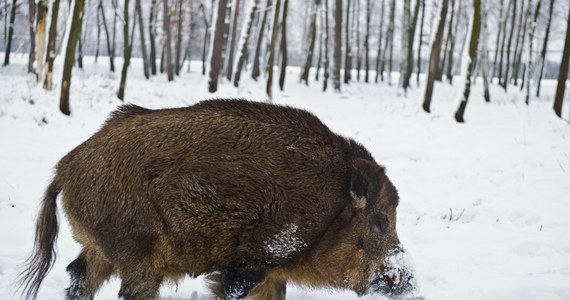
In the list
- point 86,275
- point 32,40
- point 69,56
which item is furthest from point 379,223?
point 32,40

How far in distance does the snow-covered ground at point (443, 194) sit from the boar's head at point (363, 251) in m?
0.47

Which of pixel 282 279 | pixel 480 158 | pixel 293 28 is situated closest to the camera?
pixel 282 279

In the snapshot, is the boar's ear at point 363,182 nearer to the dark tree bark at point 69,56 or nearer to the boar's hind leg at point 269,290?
the boar's hind leg at point 269,290

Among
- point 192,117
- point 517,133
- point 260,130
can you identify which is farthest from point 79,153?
point 517,133

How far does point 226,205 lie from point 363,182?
0.79m

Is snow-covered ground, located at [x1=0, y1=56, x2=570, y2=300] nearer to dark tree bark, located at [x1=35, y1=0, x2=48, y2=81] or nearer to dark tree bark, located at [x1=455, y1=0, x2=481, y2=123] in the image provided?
dark tree bark, located at [x1=455, y1=0, x2=481, y2=123]

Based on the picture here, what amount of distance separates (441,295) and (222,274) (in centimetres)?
194

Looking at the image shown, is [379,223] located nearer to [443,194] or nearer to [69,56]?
[443,194]

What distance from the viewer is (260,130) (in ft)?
10.8

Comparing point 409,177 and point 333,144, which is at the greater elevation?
point 333,144

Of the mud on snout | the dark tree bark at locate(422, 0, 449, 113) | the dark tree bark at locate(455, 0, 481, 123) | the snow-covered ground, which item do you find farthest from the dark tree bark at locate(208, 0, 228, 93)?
the mud on snout

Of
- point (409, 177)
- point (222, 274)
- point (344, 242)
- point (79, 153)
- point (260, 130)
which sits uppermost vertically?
point (260, 130)

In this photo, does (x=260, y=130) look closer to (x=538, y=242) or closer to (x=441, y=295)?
(x=441, y=295)

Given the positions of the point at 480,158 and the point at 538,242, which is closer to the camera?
the point at 538,242
